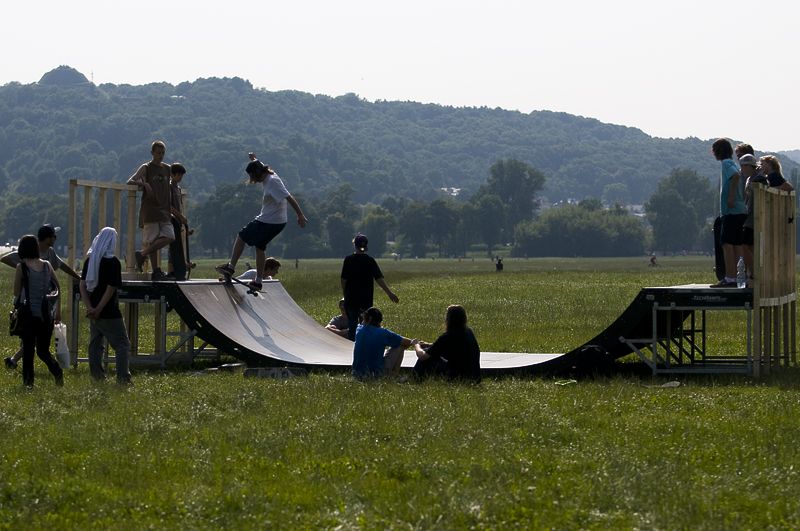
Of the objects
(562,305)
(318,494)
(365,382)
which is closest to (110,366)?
(365,382)

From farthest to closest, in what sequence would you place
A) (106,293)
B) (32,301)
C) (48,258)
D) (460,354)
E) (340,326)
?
(340,326) < (48,258) < (460,354) < (106,293) < (32,301)

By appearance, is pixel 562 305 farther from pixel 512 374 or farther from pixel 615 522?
pixel 615 522

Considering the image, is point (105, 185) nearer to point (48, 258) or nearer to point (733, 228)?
point (48, 258)

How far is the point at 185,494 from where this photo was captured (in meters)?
10.1

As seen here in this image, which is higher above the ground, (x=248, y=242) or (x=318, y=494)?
(x=248, y=242)

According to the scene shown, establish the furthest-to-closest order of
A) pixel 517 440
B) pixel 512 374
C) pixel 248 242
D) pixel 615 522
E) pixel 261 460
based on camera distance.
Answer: pixel 248 242, pixel 512 374, pixel 517 440, pixel 261 460, pixel 615 522

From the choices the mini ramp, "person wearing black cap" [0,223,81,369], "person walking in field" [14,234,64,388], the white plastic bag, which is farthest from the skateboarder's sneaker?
"person walking in field" [14,234,64,388]

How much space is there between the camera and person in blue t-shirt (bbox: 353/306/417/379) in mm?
16688

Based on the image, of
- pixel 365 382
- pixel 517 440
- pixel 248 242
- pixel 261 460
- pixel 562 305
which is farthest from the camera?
pixel 562 305

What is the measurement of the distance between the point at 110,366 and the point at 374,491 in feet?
36.7

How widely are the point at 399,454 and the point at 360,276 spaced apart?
8.14m

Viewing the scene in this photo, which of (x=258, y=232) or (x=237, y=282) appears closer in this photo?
(x=258, y=232)

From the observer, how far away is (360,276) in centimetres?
1952

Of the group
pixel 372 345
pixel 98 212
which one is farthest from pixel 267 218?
pixel 372 345
